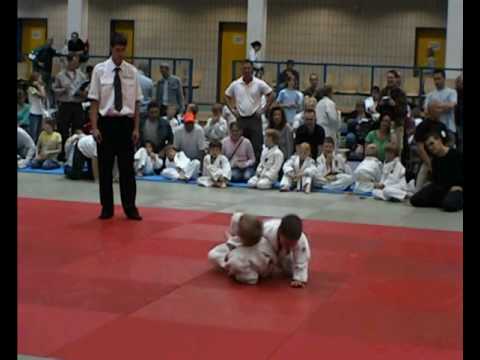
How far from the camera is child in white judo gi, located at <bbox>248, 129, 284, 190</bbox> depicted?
45.1ft

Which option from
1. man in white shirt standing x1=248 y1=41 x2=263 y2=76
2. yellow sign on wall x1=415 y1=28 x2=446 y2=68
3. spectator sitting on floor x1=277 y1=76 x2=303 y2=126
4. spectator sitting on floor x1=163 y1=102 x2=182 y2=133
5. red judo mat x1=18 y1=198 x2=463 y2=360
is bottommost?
red judo mat x1=18 y1=198 x2=463 y2=360

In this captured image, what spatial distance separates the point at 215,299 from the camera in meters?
5.98

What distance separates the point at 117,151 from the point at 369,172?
5.29 m

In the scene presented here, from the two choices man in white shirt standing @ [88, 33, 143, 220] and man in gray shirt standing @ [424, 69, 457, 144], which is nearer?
man in white shirt standing @ [88, 33, 143, 220]

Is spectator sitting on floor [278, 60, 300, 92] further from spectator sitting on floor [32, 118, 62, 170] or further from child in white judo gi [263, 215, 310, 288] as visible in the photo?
child in white judo gi [263, 215, 310, 288]

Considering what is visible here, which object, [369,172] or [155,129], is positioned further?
[155,129]

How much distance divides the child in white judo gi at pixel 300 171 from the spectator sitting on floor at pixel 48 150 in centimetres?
506

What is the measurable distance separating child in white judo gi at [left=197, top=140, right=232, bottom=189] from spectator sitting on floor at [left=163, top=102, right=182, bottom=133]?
232 centimetres

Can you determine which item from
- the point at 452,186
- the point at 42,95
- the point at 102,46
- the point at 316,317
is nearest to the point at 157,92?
the point at 42,95

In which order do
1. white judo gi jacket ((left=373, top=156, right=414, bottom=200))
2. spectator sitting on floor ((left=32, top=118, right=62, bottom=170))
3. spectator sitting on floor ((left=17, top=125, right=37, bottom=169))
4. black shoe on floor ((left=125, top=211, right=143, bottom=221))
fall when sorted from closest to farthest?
1. black shoe on floor ((left=125, top=211, right=143, bottom=221))
2. white judo gi jacket ((left=373, top=156, right=414, bottom=200))
3. spectator sitting on floor ((left=32, top=118, right=62, bottom=170))
4. spectator sitting on floor ((left=17, top=125, right=37, bottom=169))

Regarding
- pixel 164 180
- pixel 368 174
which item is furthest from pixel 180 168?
pixel 368 174

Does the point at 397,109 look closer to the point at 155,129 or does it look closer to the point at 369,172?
the point at 369,172

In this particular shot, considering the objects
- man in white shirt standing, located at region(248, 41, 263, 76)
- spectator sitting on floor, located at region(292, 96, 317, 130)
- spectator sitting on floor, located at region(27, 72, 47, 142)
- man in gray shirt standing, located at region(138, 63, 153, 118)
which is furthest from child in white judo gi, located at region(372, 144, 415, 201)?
man in white shirt standing, located at region(248, 41, 263, 76)

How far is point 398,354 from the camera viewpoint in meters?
4.69
